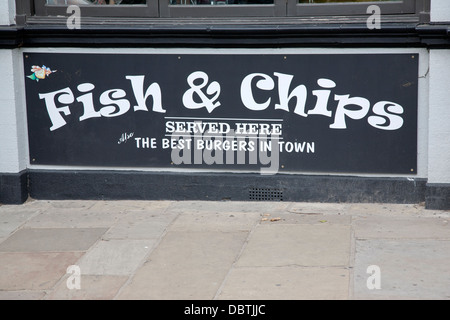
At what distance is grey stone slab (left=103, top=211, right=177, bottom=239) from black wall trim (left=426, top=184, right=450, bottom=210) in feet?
8.18

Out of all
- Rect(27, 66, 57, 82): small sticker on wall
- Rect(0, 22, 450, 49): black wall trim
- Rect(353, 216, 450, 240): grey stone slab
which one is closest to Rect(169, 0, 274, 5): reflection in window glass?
Rect(0, 22, 450, 49): black wall trim

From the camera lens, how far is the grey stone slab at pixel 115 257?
565cm

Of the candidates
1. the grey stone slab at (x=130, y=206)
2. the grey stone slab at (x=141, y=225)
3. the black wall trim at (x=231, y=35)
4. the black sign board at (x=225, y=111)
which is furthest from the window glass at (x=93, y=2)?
the grey stone slab at (x=141, y=225)

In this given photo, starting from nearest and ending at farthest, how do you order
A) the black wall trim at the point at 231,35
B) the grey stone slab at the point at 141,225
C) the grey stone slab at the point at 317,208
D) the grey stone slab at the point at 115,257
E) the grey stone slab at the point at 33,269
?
the grey stone slab at the point at 33,269
the grey stone slab at the point at 115,257
the grey stone slab at the point at 141,225
the black wall trim at the point at 231,35
the grey stone slab at the point at 317,208

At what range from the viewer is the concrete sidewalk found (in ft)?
16.9

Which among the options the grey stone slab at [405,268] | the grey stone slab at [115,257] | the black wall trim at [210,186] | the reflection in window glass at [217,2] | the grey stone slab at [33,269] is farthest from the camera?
the reflection in window glass at [217,2]

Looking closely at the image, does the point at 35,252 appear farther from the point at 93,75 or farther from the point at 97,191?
the point at 93,75

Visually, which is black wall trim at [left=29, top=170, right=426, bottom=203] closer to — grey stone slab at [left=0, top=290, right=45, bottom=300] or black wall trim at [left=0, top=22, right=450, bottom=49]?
black wall trim at [left=0, top=22, right=450, bottom=49]

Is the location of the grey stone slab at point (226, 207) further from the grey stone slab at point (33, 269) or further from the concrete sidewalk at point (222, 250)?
the grey stone slab at point (33, 269)

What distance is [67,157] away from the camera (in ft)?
25.2

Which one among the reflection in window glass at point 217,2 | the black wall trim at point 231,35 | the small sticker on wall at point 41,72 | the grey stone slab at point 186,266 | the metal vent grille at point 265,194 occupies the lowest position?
the grey stone slab at point 186,266

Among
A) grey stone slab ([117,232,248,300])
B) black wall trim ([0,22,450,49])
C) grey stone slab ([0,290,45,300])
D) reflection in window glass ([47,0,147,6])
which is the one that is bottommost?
grey stone slab ([0,290,45,300])

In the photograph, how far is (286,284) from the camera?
5.20 metres

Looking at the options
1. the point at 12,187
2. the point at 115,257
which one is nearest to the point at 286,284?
the point at 115,257
